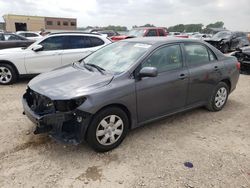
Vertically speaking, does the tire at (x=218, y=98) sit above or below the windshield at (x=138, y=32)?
below

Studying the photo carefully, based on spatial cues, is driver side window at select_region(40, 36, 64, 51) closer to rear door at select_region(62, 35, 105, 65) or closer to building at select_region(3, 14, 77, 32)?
rear door at select_region(62, 35, 105, 65)

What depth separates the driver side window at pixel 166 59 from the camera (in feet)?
13.3

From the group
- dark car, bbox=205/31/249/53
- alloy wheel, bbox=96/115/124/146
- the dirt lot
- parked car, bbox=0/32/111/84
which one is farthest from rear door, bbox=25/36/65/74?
dark car, bbox=205/31/249/53

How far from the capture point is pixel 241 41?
→ 16875 millimetres

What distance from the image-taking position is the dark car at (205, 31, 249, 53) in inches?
628

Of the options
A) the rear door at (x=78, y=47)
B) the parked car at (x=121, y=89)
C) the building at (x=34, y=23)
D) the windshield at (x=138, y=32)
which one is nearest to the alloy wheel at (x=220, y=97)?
the parked car at (x=121, y=89)

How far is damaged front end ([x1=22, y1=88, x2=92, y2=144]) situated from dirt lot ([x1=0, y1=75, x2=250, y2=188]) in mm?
360

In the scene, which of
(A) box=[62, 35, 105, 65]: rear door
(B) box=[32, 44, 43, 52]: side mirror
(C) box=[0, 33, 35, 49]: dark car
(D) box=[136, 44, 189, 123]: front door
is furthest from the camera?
(C) box=[0, 33, 35, 49]: dark car

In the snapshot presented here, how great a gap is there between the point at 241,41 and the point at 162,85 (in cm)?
1507

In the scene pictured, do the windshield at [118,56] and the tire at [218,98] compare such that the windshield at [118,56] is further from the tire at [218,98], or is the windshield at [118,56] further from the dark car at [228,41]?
the dark car at [228,41]

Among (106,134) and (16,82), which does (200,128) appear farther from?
A: (16,82)

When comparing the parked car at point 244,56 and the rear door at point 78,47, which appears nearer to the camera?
the rear door at point 78,47

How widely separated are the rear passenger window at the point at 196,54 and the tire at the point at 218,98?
2.25 feet

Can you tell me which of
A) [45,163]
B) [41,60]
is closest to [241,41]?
[41,60]
